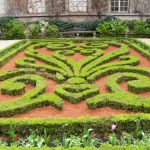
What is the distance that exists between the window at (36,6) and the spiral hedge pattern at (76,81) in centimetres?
1026

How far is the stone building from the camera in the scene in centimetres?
2239

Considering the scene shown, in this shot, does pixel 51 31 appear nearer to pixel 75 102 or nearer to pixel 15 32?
pixel 15 32

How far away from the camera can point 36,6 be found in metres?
22.9

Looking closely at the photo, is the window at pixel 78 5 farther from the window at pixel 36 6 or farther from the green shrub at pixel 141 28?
the green shrub at pixel 141 28

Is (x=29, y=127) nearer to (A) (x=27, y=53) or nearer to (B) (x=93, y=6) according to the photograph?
(A) (x=27, y=53)

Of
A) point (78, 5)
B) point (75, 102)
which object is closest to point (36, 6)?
point (78, 5)

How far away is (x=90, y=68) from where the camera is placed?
33.4 feet

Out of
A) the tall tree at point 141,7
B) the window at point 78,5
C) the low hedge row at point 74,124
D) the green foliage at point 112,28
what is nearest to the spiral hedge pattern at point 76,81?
the low hedge row at point 74,124

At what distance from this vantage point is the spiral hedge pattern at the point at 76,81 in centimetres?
730

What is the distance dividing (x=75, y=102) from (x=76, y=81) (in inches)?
44.8

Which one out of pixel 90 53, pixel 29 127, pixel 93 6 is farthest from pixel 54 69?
pixel 93 6

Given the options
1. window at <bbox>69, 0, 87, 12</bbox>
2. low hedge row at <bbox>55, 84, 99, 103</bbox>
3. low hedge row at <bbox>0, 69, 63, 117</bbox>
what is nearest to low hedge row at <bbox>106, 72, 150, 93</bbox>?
low hedge row at <bbox>55, 84, 99, 103</bbox>

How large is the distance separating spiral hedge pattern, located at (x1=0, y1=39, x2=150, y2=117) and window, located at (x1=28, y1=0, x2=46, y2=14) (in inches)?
404

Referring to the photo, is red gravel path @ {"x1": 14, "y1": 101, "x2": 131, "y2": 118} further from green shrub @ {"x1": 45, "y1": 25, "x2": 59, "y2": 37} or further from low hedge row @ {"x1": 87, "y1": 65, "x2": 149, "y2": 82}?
green shrub @ {"x1": 45, "y1": 25, "x2": 59, "y2": 37}
